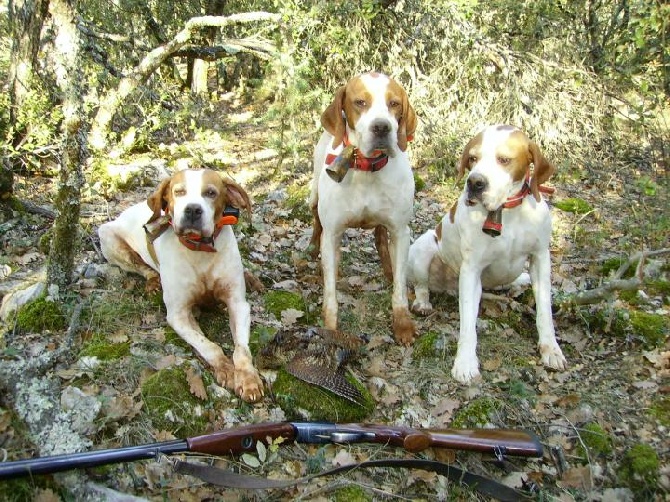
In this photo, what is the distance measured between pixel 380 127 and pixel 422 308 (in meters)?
1.70

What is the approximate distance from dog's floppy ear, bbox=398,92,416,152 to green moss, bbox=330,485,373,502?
241 cm

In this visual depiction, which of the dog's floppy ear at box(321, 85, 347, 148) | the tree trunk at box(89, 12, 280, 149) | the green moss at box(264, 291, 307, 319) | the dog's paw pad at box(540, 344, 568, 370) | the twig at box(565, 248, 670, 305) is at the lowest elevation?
the dog's paw pad at box(540, 344, 568, 370)

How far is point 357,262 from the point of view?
19.2ft

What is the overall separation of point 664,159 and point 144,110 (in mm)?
7492

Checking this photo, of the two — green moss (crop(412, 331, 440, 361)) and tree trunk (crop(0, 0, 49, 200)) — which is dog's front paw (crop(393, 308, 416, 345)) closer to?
green moss (crop(412, 331, 440, 361))

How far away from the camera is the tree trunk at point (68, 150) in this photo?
12.1 feet

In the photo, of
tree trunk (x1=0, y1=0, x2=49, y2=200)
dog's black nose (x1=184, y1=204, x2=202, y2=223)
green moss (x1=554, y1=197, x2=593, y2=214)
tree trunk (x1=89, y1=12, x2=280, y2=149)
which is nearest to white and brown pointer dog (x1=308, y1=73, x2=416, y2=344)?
dog's black nose (x1=184, y1=204, x2=202, y2=223)

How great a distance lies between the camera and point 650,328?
419 cm

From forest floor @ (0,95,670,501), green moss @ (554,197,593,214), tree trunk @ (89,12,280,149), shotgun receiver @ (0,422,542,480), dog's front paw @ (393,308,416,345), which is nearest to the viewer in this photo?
shotgun receiver @ (0,422,542,480)

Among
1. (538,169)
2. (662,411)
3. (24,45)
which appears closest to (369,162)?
(538,169)

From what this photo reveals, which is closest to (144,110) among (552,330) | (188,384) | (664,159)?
(188,384)

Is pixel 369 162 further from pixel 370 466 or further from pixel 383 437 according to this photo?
pixel 370 466

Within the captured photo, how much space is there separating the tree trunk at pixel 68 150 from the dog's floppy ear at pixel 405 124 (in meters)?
2.21

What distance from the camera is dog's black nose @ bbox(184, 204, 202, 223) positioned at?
3.75 meters
